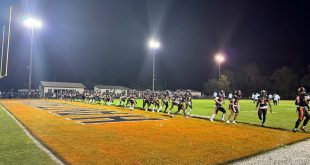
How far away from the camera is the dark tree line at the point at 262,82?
94.4 m

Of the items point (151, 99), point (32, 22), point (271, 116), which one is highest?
point (32, 22)

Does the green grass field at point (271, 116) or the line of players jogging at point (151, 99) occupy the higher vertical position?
the line of players jogging at point (151, 99)

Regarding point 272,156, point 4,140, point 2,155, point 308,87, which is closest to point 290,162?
point 272,156

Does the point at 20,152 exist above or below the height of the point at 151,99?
below

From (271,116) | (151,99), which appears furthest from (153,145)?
(151,99)

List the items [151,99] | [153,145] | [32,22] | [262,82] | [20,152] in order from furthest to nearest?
[262,82]
[32,22]
[151,99]
[153,145]
[20,152]

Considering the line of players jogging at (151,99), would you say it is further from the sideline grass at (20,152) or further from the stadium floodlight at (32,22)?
the stadium floodlight at (32,22)

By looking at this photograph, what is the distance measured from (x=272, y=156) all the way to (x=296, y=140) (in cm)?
374

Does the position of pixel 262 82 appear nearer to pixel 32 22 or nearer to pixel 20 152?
pixel 32 22

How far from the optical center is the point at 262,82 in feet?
333

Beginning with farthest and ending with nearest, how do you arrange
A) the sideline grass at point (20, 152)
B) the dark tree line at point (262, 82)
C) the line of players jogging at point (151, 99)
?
1. the dark tree line at point (262, 82)
2. the line of players jogging at point (151, 99)
3. the sideline grass at point (20, 152)

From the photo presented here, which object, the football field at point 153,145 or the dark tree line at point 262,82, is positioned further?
the dark tree line at point 262,82

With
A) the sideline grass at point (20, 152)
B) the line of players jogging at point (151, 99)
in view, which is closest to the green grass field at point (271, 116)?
the line of players jogging at point (151, 99)

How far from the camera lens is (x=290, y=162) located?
28.5ft
